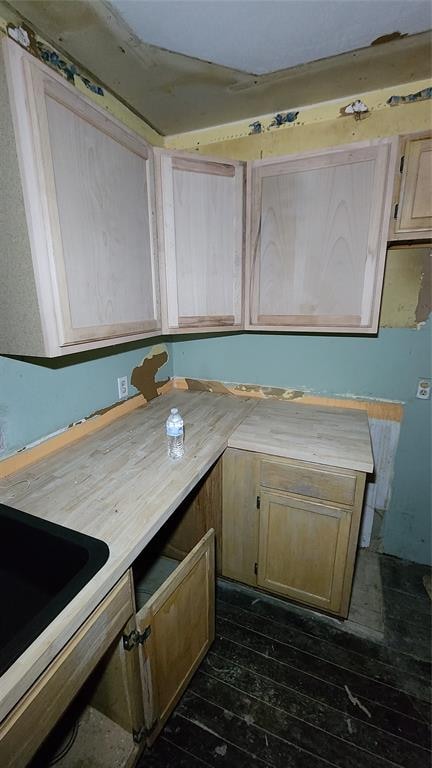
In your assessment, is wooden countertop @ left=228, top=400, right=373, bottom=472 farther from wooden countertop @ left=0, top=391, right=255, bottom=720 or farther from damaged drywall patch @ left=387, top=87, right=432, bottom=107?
damaged drywall patch @ left=387, top=87, right=432, bottom=107

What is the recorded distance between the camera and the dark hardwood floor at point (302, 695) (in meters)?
1.11

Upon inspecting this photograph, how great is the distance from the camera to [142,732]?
1046 mm

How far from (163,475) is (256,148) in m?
1.67

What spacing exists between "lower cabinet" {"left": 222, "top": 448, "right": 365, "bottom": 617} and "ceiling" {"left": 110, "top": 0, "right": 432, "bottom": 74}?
1523mm

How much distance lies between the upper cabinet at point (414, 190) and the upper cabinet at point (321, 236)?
41 millimetres

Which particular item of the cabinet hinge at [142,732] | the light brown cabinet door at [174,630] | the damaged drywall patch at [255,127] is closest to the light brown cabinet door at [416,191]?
the damaged drywall patch at [255,127]

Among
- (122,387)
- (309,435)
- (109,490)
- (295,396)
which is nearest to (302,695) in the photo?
(309,435)

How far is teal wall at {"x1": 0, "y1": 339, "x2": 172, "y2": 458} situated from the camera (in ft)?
3.87

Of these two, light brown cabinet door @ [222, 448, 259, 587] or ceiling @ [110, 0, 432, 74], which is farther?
light brown cabinet door @ [222, 448, 259, 587]

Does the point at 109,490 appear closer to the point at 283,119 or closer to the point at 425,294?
the point at 425,294

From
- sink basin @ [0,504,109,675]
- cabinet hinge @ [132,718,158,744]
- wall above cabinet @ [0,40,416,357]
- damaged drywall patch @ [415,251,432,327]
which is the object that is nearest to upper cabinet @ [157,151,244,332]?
wall above cabinet @ [0,40,416,357]

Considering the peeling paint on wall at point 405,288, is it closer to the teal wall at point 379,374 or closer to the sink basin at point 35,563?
the teal wall at point 379,374

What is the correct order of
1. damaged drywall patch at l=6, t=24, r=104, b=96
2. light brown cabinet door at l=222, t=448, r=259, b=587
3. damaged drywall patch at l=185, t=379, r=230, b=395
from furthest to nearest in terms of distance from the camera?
damaged drywall patch at l=185, t=379, r=230, b=395
light brown cabinet door at l=222, t=448, r=259, b=587
damaged drywall patch at l=6, t=24, r=104, b=96

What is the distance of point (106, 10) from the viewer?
102 centimetres
